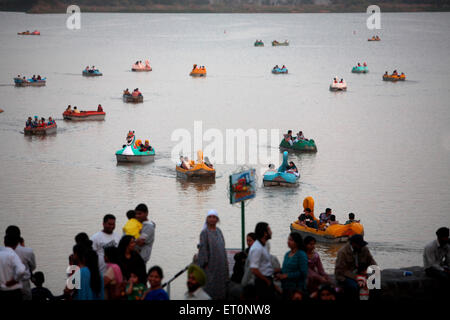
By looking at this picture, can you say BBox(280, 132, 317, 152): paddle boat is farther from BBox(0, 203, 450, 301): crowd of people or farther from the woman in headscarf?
the woman in headscarf

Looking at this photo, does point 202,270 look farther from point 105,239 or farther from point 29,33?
point 29,33

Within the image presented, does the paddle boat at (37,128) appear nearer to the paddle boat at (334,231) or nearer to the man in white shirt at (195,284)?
the paddle boat at (334,231)

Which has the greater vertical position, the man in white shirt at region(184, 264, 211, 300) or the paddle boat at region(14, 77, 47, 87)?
the paddle boat at region(14, 77, 47, 87)

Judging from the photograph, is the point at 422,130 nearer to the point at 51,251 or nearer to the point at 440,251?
the point at 51,251

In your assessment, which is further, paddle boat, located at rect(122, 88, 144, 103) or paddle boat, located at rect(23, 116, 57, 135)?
paddle boat, located at rect(122, 88, 144, 103)

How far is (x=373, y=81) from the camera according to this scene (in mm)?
73688

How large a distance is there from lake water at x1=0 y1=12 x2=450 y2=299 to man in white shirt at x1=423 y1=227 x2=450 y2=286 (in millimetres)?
7030

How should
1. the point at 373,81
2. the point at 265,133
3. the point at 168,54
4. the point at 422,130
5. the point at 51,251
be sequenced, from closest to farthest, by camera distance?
the point at 51,251, the point at 265,133, the point at 422,130, the point at 373,81, the point at 168,54

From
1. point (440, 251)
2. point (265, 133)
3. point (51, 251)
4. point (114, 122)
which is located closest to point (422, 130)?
point (265, 133)

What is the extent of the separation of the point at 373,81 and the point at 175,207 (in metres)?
52.0

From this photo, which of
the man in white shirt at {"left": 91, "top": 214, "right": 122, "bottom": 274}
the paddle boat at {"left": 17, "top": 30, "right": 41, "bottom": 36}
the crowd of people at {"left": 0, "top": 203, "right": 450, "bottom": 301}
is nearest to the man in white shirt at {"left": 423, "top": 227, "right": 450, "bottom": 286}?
the crowd of people at {"left": 0, "top": 203, "right": 450, "bottom": 301}

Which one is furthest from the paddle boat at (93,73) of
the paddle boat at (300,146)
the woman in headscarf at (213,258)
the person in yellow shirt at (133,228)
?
the woman in headscarf at (213,258)

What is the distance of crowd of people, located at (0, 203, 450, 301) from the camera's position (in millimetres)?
9133

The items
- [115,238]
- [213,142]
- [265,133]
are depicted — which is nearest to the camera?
[115,238]
